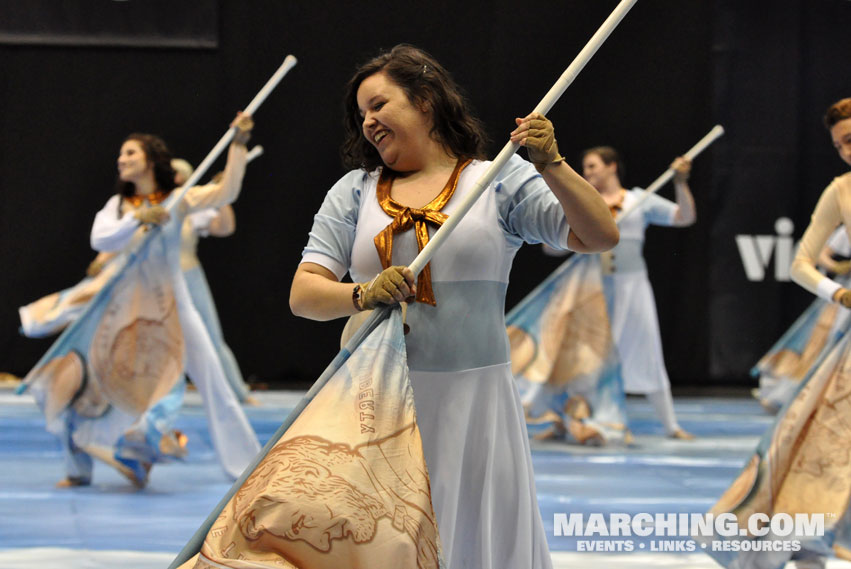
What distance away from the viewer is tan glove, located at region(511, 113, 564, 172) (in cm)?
207

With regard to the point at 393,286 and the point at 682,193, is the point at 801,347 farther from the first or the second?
the point at 393,286

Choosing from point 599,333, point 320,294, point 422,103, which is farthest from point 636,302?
point 320,294

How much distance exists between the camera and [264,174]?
9.13 m

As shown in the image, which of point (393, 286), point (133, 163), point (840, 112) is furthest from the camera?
point (133, 163)

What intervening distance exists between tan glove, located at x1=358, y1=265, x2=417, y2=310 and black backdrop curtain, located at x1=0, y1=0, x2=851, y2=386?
264 inches

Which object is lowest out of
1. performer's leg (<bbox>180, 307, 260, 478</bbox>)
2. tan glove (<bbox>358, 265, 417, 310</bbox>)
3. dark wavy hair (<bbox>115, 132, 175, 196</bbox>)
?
performer's leg (<bbox>180, 307, 260, 478</bbox>)

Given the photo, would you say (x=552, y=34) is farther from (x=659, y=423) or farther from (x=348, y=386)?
(x=348, y=386)

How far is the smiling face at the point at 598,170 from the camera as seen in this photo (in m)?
6.71

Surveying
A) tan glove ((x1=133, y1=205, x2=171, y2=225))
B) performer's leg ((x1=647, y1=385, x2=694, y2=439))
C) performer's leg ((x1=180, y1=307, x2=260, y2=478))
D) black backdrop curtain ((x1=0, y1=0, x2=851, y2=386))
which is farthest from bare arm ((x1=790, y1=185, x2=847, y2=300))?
black backdrop curtain ((x1=0, y1=0, x2=851, y2=386))

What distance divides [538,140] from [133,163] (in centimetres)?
377

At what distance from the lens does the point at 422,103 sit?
2314 mm

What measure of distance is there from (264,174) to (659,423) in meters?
3.56

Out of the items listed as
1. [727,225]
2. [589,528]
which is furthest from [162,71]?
A: [589,528]

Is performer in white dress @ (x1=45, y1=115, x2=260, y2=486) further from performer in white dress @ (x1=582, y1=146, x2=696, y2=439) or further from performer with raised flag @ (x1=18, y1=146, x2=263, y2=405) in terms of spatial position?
performer in white dress @ (x1=582, y1=146, x2=696, y2=439)
